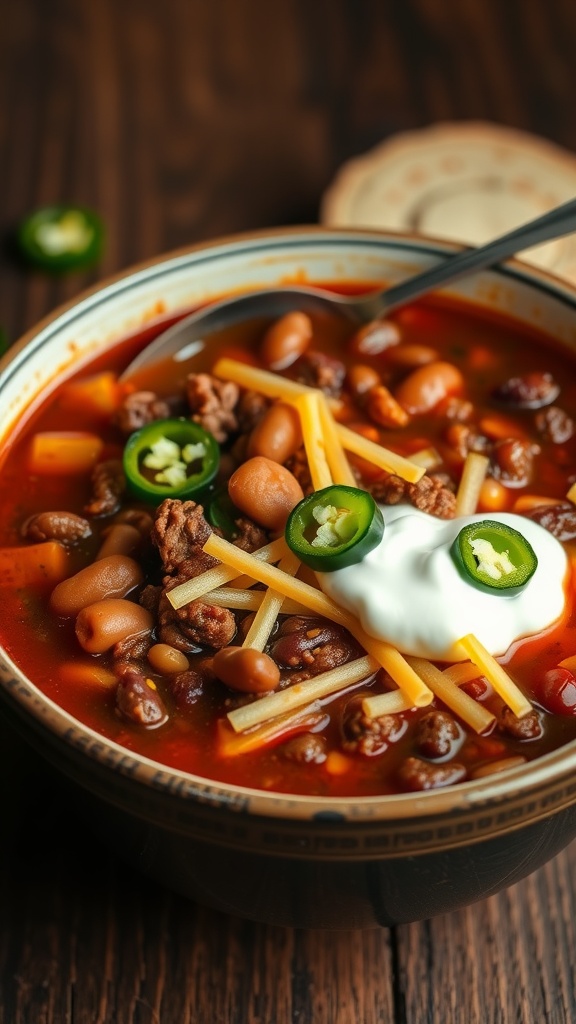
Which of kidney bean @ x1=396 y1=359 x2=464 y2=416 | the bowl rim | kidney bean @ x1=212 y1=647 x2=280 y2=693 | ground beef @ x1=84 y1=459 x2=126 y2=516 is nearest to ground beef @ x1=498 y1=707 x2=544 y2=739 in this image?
the bowl rim

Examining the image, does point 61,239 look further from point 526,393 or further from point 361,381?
point 526,393

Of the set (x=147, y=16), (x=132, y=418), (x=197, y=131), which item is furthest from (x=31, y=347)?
(x=147, y=16)

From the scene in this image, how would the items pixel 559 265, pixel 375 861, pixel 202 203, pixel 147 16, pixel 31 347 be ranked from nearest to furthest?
pixel 375 861, pixel 31 347, pixel 559 265, pixel 202 203, pixel 147 16

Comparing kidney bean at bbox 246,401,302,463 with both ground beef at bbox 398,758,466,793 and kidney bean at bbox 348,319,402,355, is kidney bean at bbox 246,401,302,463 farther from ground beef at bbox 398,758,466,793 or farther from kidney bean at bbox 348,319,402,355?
ground beef at bbox 398,758,466,793

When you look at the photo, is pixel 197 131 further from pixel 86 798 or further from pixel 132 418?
pixel 86 798

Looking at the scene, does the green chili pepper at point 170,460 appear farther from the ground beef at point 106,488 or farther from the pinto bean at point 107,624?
the pinto bean at point 107,624

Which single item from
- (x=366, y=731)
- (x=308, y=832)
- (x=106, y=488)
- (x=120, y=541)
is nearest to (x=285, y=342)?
(x=106, y=488)
